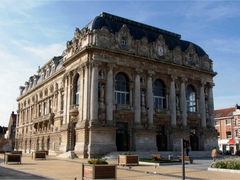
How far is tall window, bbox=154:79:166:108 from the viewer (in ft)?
157

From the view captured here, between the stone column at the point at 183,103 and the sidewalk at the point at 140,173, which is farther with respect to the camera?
the stone column at the point at 183,103

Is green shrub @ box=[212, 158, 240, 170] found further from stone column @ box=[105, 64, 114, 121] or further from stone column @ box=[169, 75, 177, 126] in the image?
stone column @ box=[169, 75, 177, 126]

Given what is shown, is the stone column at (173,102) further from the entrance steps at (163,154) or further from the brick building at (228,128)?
the brick building at (228,128)

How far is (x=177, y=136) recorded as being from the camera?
1845 inches

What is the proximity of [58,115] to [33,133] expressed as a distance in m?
17.0

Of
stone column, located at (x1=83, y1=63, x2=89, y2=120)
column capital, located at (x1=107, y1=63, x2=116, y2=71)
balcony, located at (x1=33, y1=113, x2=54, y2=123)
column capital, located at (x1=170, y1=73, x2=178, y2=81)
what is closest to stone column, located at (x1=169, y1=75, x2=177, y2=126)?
column capital, located at (x1=170, y1=73, x2=178, y2=81)

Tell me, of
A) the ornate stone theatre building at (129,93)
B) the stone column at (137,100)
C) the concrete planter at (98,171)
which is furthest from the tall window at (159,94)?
the concrete planter at (98,171)

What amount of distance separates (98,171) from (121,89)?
28.9 m

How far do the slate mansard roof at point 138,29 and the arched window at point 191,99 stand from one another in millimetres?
7549

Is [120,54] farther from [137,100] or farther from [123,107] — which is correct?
[123,107]

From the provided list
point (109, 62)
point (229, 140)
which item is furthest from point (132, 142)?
point (229, 140)

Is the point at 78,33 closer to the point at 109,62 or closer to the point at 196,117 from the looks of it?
the point at 109,62

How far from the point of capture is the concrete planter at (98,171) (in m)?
15.5

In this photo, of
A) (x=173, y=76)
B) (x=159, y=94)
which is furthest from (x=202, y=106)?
(x=159, y=94)
